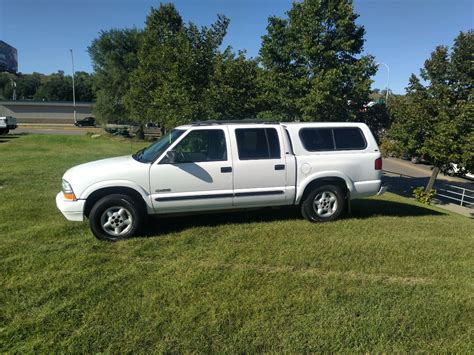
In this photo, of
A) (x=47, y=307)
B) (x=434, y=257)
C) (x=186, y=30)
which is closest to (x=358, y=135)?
(x=434, y=257)

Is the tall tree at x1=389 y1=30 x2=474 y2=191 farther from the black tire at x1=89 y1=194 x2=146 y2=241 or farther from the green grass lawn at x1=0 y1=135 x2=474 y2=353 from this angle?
the black tire at x1=89 y1=194 x2=146 y2=241

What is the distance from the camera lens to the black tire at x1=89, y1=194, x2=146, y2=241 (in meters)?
4.94

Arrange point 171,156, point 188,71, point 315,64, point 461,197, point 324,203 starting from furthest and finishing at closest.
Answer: point 461,197, point 188,71, point 315,64, point 324,203, point 171,156

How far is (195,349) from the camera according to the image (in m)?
2.78

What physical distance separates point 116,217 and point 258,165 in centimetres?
221

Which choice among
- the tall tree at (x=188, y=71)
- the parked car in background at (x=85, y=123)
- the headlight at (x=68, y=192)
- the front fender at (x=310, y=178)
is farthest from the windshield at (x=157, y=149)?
the parked car in background at (x=85, y=123)

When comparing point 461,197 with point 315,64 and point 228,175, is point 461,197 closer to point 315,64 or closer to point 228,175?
point 315,64

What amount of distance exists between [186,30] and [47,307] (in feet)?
53.7

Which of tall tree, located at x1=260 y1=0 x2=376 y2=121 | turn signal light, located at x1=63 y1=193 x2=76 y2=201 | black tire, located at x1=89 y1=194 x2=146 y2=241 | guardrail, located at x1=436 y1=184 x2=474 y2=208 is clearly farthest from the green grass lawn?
guardrail, located at x1=436 y1=184 x2=474 y2=208

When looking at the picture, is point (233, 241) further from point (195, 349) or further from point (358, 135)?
point (358, 135)

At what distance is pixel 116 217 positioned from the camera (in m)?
5.05

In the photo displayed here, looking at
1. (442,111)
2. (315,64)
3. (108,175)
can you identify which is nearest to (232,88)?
(315,64)

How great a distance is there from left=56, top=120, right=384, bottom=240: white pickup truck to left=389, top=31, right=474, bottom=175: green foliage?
390 inches

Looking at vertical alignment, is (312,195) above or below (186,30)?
below
